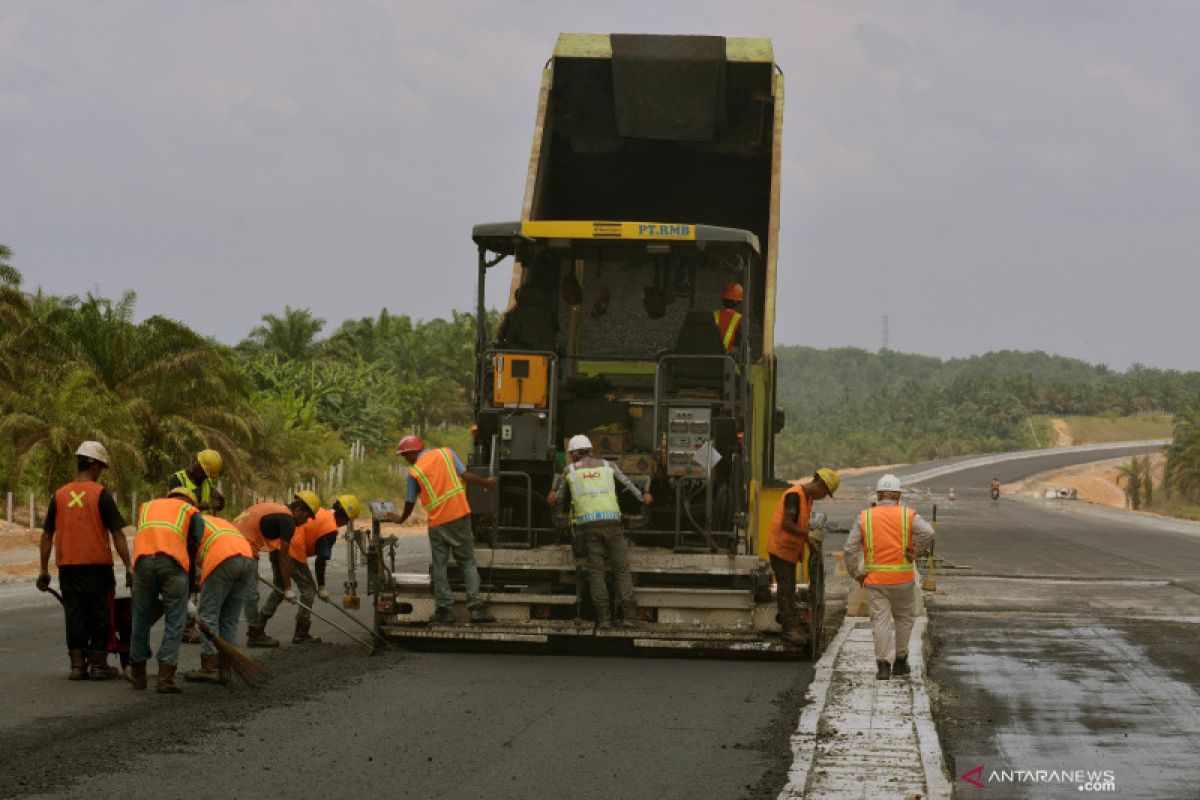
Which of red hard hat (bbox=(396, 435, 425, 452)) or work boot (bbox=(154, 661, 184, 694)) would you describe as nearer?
work boot (bbox=(154, 661, 184, 694))

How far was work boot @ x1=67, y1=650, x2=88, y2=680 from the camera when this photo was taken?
10.9 metres

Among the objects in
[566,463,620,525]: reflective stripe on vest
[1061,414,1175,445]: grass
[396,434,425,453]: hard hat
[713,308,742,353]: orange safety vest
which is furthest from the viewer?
[1061,414,1175,445]: grass

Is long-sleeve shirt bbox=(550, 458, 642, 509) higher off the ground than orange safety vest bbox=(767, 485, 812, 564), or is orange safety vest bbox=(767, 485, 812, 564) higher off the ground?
long-sleeve shirt bbox=(550, 458, 642, 509)

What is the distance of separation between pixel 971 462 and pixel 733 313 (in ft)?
272

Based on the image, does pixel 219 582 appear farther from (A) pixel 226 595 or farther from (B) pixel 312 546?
(B) pixel 312 546

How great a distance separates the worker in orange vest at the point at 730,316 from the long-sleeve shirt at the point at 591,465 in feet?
4.75

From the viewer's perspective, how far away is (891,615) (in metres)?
11.4

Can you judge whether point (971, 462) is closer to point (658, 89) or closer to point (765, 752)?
point (658, 89)

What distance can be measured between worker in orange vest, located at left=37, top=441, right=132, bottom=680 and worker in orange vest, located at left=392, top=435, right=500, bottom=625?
217 cm

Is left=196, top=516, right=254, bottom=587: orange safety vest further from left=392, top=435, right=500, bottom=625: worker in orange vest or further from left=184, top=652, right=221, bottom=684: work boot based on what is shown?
left=392, top=435, right=500, bottom=625: worker in orange vest

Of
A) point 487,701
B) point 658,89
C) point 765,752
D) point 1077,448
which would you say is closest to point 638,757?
point 765,752

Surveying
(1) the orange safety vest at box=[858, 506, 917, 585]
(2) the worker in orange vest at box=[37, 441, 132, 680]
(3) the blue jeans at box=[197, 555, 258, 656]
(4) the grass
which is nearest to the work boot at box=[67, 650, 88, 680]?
(2) the worker in orange vest at box=[37, 441, 132, 680]

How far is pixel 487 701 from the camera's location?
33.3 feet

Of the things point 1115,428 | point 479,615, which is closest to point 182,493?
point 479,615
